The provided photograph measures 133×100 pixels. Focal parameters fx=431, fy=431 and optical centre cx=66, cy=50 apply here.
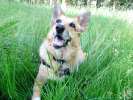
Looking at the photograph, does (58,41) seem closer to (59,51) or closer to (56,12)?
(59,51)

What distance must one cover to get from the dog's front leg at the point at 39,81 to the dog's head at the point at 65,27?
0.22m

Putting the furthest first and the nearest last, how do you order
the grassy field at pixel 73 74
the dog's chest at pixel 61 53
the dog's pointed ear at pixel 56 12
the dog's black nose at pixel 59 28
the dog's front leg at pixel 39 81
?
1. the dog's pointed ear at pixel 56 12
2. the dog's chest at pixel 61 53
3. the dog's black nose at pixel 59 28
4. the dog's front leg at pixel 39 81
5. the grassy field at pixel 73 74

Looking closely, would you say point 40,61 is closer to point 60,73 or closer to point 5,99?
point 60,73

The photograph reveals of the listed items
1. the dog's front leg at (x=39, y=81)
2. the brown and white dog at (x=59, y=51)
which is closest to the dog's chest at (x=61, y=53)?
the brown and white dog at (x=59, y=51)

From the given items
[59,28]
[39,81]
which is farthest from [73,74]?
[59,28]

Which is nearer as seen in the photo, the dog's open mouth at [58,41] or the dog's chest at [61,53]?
the dog's open mouth at [58,41]

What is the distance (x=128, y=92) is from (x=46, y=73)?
28.0 inches

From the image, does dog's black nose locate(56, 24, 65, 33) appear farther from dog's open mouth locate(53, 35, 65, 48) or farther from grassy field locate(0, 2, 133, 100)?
grassy field locate(0, 2, 133, 100)

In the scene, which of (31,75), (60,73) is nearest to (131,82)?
(60,73)

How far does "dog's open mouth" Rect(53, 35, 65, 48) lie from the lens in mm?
3579

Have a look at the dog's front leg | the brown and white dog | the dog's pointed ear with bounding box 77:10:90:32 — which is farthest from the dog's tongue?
the dog's pointed ear with bounding box 77:10:90:32

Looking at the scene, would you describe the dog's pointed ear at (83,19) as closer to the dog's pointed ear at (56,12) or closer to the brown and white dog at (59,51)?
the brown and white dog at (59,51)

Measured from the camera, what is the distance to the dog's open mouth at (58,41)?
11.7 ft

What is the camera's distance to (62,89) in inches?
121
